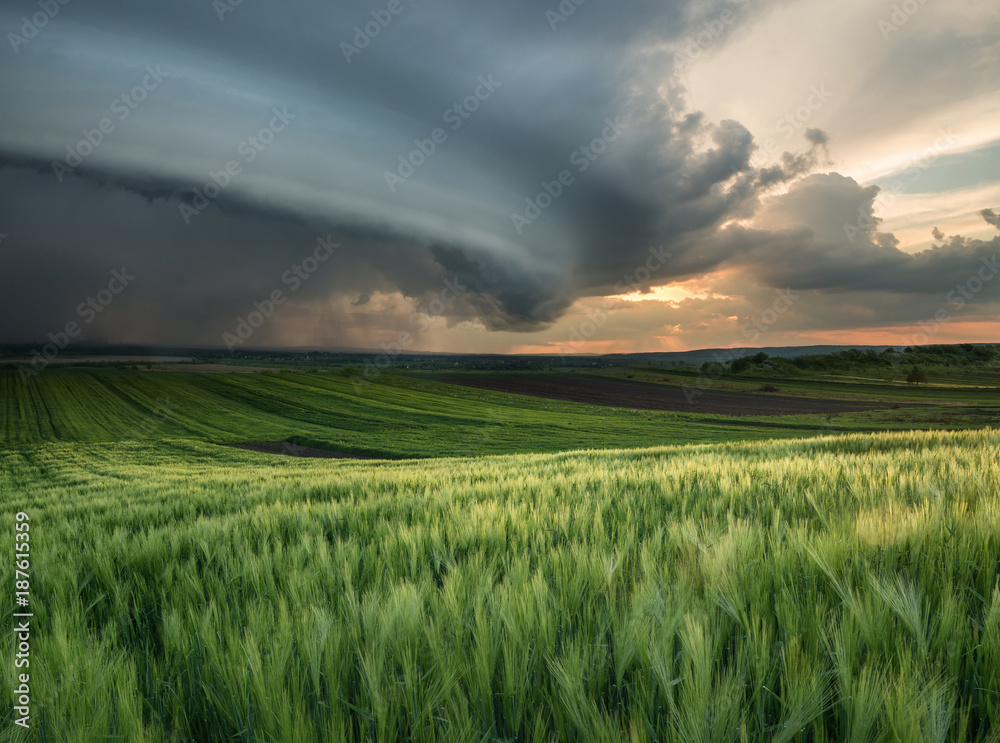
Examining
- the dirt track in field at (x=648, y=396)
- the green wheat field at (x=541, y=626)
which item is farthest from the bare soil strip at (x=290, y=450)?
the dirt track in field at (x=648, y=396)

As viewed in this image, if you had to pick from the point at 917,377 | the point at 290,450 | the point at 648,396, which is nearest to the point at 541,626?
the point at 290,450

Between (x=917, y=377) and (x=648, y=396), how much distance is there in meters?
49.5

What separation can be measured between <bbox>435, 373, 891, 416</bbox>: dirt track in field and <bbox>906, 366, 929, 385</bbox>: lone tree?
86.8 feet

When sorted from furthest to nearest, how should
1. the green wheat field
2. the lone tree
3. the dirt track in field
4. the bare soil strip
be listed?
1. the lone tree
2. the dirt track in field
3. the bare soil strip
4. the green wheat field

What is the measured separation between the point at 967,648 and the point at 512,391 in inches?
3376

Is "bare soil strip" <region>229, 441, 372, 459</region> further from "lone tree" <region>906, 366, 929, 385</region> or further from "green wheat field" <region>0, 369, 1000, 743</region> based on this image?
"lone tree" <region>906, 366, 929, 385</region>

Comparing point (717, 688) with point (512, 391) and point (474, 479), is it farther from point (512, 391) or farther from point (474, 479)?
point (512, 391)

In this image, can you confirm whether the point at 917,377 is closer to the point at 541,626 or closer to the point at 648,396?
the point at 648,396

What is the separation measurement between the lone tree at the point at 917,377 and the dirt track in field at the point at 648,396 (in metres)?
26.4

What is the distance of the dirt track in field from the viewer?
→ 62594 mm

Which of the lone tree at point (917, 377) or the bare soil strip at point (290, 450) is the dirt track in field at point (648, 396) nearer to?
the lone tree at point (917, 377)

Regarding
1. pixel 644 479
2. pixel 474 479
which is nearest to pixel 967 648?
pixel 644 479

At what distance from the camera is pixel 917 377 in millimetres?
81812

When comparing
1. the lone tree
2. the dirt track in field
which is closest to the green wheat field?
the dirt track in field
